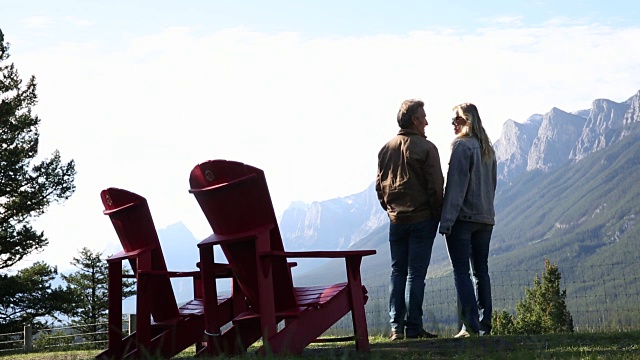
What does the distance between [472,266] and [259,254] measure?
2.70 metres

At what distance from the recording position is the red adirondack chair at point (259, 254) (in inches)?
241

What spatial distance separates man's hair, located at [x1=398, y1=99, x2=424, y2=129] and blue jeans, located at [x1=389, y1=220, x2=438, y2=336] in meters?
0.87

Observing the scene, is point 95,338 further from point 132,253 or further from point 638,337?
point 638,337

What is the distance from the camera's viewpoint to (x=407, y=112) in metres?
8.07

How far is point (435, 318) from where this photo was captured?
3375mm

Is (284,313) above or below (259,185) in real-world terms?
below

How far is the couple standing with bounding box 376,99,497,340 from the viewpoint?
310 inches

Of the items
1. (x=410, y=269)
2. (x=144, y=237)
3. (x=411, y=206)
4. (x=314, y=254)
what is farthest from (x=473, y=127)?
(x=144, y=237)

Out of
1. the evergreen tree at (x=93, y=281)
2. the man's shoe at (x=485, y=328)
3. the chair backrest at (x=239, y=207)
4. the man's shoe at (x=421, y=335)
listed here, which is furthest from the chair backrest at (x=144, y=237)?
the evergreen tree at (x=93, y=281)

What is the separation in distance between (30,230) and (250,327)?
3013 cm

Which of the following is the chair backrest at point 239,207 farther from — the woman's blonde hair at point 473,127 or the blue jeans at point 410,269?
the woman's blonde hair at point 473,127

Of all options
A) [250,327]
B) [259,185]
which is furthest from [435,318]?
→ [250,327]

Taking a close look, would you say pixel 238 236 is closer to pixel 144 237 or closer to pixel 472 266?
pixel 144 237

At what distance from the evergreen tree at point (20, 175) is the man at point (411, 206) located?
28.8 metres
